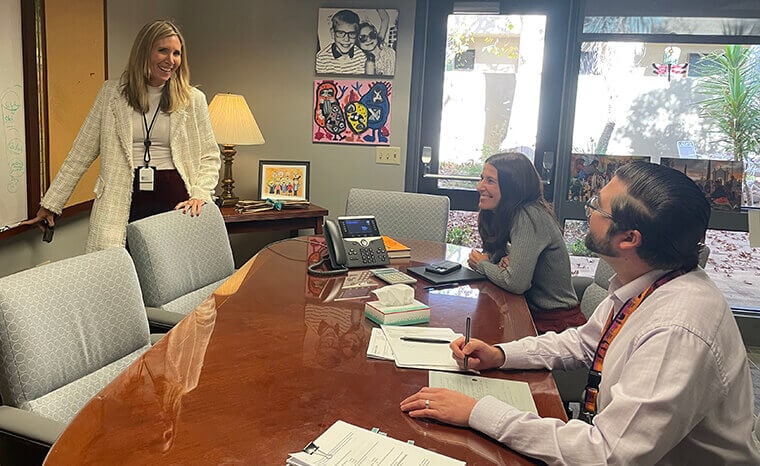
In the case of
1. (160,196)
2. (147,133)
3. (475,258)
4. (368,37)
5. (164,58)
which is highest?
(368,37)

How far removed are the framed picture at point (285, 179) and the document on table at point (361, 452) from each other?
3.05 meters

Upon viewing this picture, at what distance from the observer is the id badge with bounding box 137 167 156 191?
279 centimetres

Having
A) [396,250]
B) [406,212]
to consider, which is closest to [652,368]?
[396,250]

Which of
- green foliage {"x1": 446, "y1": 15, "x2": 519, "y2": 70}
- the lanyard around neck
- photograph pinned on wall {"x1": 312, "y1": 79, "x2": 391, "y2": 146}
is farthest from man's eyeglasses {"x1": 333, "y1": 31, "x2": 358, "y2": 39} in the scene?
the lanyard around neck

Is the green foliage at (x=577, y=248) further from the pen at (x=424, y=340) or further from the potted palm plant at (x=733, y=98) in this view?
the pen at (x=424, y=340)

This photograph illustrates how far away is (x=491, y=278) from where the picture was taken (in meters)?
2.33

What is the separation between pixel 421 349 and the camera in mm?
1625

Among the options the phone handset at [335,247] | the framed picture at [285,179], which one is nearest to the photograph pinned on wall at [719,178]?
the framed picture at [285,179]

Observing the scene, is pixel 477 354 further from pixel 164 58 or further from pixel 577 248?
pixel 577 248

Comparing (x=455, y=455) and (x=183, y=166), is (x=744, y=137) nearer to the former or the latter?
(x=183, y=166)

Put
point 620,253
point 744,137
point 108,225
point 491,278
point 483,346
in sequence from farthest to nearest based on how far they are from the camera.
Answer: point 744,137 → point 108,225 → point 491,278 → point 483,346 → point 620,253

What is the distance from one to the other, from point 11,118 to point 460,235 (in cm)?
278

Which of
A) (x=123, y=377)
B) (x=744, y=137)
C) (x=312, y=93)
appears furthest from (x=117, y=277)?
(x=744, y=137)

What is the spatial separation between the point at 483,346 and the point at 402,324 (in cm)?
35
